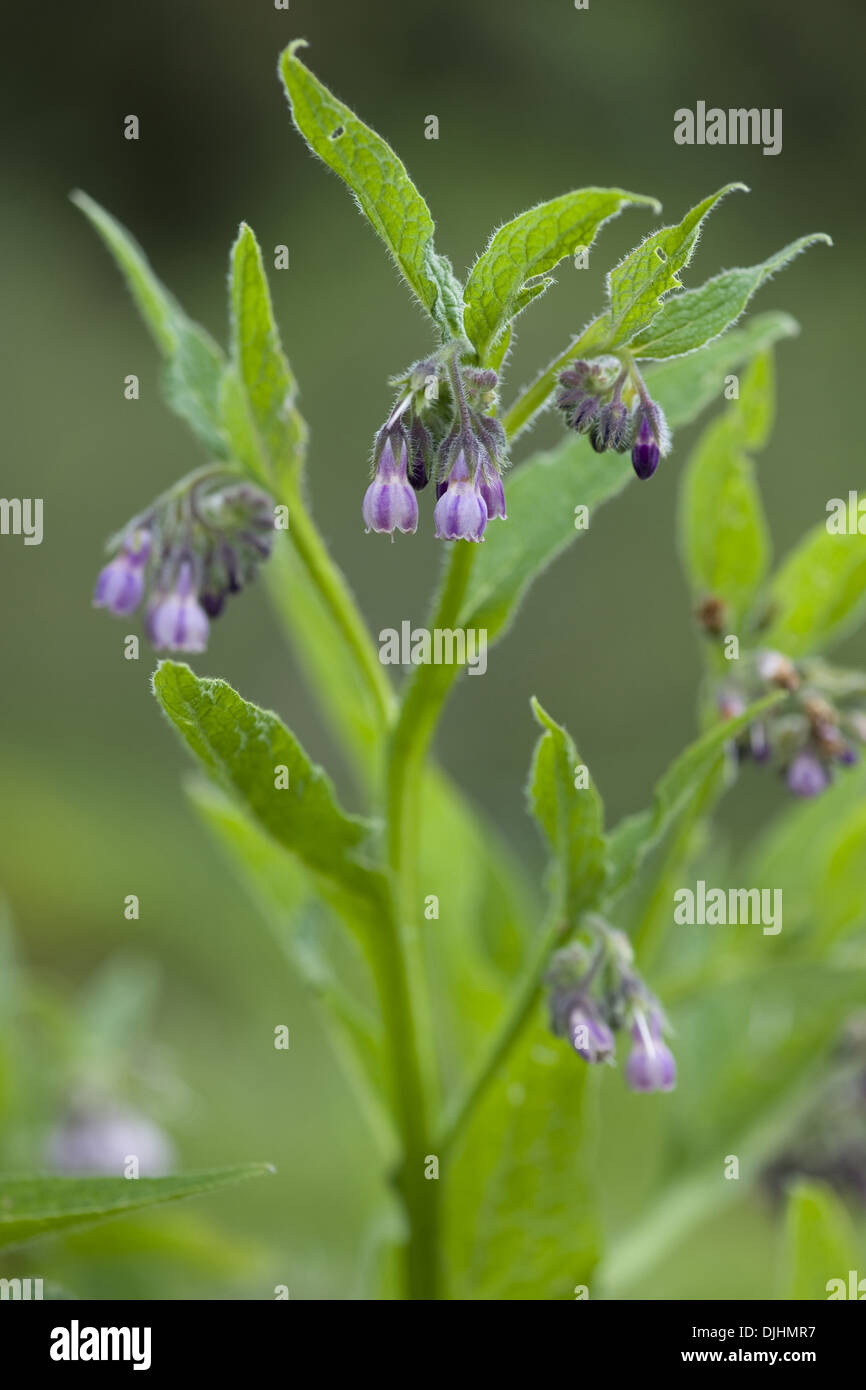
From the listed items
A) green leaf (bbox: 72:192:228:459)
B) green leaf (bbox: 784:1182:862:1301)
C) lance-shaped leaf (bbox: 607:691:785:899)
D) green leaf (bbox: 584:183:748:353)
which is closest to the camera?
green leaf (bbox: 584:183:748:353)

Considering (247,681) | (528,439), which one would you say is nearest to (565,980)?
(247,681)

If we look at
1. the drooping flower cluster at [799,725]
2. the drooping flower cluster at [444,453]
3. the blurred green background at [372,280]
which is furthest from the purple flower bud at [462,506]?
the blurred green background at [372,280]

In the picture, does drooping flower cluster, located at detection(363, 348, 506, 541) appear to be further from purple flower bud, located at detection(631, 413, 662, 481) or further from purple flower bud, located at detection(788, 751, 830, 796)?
purple flower bud, located at detection(788, 751, 830, 796)

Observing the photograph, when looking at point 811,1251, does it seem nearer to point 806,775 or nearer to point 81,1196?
point 806,775

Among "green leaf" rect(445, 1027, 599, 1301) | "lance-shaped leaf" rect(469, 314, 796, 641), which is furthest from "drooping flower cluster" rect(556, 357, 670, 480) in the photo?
"green leaf" rect(445, 1027, 599, 1301)

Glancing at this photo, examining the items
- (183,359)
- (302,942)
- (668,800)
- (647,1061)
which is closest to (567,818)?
(668,800)
